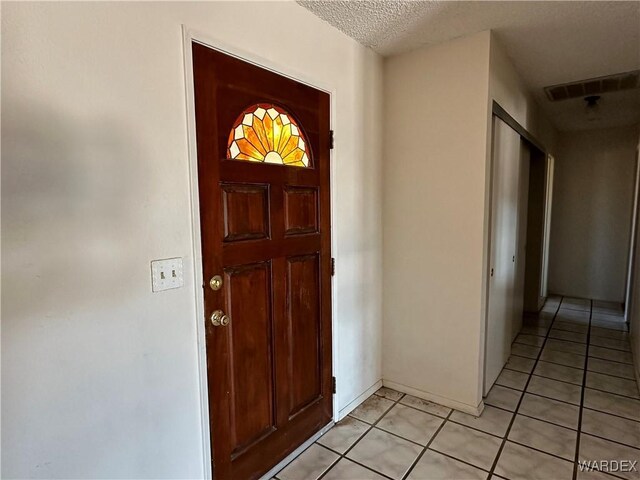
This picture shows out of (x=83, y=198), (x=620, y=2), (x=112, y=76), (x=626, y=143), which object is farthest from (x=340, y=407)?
(x=626, y=143)

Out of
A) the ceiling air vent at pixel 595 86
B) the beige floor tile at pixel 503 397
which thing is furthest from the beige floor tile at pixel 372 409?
the ceiling air vent at pixel 595 86

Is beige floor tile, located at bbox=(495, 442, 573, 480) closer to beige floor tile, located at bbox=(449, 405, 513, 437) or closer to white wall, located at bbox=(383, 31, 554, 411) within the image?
beige floor tile, located at bbox=(449, 405, 513, 437)

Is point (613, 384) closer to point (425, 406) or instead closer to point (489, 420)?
point (489, 420)

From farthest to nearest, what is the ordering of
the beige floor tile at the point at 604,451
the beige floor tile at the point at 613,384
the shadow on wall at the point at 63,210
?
the beige floor tile at the point at 613,384 → the beige floor tile at the point at 604,451 → the shadow on wall at the point at 63,210

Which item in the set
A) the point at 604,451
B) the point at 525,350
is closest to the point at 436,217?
the point at 604,451

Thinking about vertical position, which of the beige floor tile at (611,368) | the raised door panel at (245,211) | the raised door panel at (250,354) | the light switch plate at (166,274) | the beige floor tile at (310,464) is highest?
the raised door panel at (245,211)

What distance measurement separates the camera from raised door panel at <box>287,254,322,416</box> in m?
1.97

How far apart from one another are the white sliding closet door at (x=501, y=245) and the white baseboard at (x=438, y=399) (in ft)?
0.92

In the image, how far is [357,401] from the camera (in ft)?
8.22

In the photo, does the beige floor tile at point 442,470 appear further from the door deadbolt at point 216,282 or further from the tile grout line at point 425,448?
the door deadbolt at point 216,282

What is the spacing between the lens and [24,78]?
3.32 feet

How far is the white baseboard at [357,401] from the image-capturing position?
7.72 feet

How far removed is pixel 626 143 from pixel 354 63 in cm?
444

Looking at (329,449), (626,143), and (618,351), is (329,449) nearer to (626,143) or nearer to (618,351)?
(618,351)
